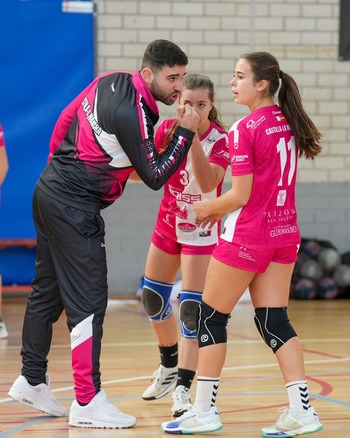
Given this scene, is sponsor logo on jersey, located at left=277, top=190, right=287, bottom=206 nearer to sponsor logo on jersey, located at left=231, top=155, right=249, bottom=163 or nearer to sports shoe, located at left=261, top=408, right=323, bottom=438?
sponsor logo on jersey, located at left=231, top=155, right=249, bottom=163

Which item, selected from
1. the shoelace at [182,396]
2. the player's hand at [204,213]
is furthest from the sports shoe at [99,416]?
the player's hand at [204,213]

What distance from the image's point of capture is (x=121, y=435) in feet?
14.2

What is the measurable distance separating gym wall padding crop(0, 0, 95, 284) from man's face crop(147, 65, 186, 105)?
6293mm

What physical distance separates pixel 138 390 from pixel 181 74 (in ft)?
6.44

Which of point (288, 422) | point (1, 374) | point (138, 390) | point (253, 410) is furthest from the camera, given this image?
point (1, 374)

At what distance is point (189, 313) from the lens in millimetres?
4887

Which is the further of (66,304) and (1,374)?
(1,374)

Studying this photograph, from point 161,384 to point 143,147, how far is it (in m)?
1.49

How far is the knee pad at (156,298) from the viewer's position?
5.14 m

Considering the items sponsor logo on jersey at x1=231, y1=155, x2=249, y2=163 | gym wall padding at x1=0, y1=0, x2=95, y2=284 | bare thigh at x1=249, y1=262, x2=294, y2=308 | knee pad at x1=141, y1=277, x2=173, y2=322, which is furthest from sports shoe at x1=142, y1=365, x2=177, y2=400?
gym wall padding at x1=0, y1=0, x2=95, y2=284

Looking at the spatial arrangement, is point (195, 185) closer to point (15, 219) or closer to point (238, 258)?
point (238, 258)

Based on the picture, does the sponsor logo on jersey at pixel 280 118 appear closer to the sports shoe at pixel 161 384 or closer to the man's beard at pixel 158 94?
the man's beard at pixel 158 94

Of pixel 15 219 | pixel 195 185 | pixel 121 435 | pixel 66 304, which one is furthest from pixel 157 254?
pixel 15 219

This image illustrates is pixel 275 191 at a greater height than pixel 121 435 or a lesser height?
greater
